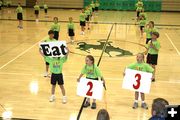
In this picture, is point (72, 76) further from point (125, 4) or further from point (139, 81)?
point (125, 4)

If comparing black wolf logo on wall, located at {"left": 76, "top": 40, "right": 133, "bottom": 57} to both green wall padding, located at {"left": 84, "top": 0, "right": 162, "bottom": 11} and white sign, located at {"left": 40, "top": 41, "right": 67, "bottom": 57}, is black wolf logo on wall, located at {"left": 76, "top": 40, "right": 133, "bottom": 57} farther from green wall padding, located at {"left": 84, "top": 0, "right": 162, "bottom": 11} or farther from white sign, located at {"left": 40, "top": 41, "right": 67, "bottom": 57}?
green wall padding, located at {"left": 84, "top": 0, "right": 162, "bottom": 11}

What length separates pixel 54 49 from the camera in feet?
25.4

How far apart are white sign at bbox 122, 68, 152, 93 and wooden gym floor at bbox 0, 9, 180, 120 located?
88 cm

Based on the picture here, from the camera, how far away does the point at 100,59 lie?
13.3 metres

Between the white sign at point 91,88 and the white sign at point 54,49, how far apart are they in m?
1.10

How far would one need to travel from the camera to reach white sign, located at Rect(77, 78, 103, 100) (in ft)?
22.8

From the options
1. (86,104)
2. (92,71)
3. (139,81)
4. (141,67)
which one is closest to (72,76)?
(86,104)

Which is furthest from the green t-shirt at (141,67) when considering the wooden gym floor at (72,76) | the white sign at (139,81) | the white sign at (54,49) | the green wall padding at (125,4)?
the green wall padding at (125,4)

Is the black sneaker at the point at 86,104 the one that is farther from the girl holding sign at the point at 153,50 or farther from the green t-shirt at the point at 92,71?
the girl holding sign at the point at 153,50

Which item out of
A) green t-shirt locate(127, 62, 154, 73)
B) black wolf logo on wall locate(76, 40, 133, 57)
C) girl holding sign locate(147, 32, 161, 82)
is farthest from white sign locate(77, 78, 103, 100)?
black wolf logo on wall locate(76, 40, 133, 57)

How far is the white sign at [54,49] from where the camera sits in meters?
7.70

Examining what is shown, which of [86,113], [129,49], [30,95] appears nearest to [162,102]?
[86,113]

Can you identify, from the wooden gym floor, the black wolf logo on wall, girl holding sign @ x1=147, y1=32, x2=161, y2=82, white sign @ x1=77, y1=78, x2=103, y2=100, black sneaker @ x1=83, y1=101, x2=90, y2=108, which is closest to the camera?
white sign @ x1=77, y1=78, x2=103, y2=100

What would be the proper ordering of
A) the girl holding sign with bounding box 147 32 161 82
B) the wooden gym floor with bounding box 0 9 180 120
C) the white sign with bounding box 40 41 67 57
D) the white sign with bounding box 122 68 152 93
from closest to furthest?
the white sign with bounding box 122 68 152 93 < the white sign with bounding box 40 41 67 57 < the wooden gym floor with bounding box 0 9 180 120 < the girl holding sign with bounding box 147 32 161 82
